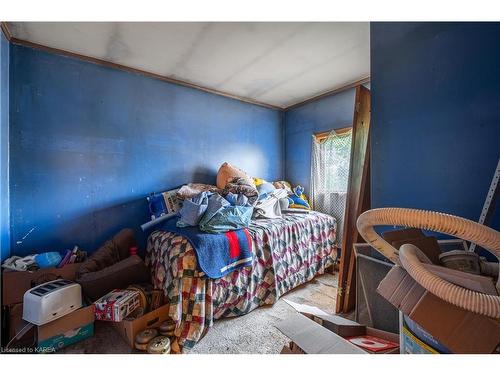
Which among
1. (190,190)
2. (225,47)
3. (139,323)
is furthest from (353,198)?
(139,323)

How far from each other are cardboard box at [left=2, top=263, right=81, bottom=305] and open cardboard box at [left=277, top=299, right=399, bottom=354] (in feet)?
6.38

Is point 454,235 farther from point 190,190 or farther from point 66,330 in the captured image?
point 190,190

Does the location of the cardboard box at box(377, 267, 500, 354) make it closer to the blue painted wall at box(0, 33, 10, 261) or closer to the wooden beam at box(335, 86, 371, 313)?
the wooden beam at box(335, 86, 371, 313)

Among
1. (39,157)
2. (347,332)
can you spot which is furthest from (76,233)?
(347,332)

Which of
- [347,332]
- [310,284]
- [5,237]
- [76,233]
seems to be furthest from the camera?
[310,284]

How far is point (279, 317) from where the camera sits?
6.37 ft

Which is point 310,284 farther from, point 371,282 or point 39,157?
point 39,157

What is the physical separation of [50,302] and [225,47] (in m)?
2.48

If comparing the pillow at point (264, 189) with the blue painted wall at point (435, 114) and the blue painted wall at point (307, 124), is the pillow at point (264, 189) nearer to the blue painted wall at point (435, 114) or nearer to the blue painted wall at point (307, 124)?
the blue painted wall at point (307, 124)

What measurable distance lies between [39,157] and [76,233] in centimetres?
80

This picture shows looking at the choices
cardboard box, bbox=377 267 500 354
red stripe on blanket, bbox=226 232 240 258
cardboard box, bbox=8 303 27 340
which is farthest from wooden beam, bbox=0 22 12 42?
cardboard box, bbox=377 267 500 354

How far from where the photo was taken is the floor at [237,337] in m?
1.56

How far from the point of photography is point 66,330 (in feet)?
5.12

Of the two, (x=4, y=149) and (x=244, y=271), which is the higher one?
(x=4, y=149)
